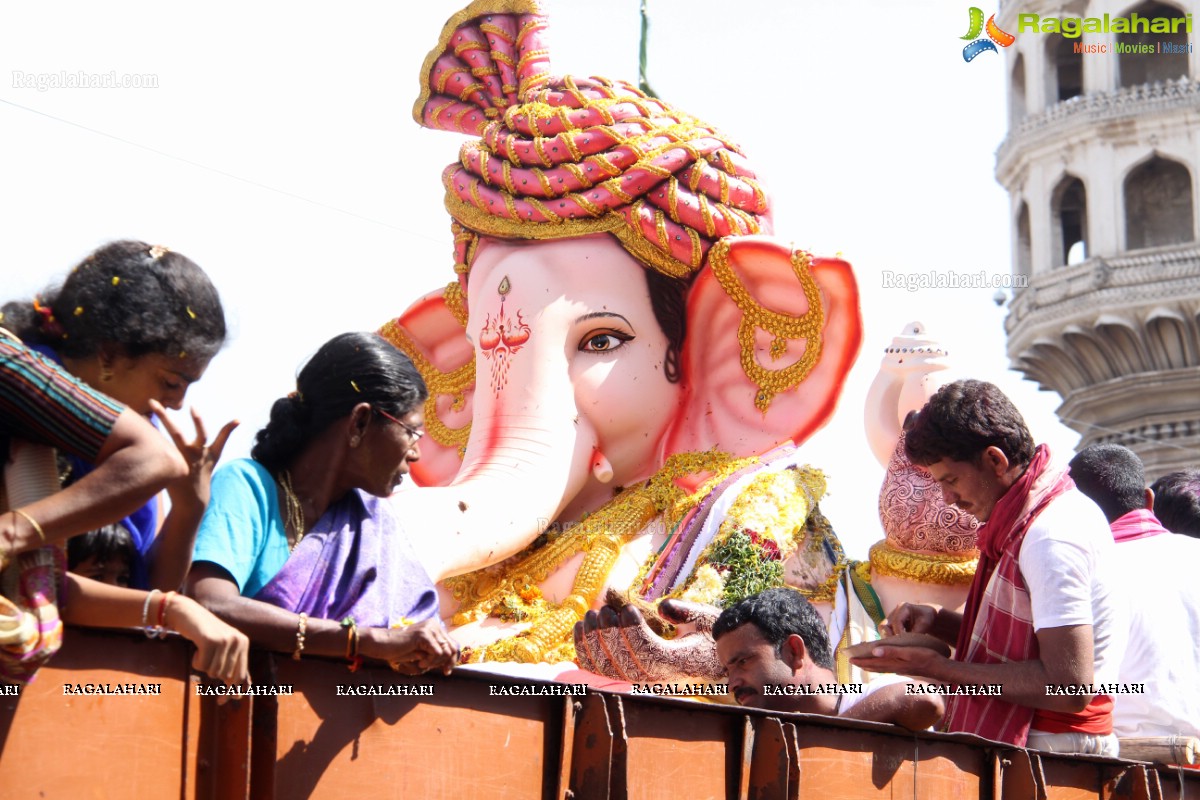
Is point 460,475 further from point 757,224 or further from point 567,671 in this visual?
point 757,224

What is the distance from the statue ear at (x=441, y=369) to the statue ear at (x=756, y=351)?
916 mm

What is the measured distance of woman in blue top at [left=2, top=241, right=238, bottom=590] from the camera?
3221 mm

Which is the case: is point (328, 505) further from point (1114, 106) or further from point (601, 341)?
point (1114, 106)

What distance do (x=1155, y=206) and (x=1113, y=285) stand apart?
175cm

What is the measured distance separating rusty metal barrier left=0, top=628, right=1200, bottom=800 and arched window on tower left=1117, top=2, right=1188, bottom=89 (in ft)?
85.5

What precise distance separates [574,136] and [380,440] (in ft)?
9.19

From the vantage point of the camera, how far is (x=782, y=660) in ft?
13.7

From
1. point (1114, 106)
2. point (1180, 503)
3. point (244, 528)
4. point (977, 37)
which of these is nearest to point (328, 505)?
point (244, 528)

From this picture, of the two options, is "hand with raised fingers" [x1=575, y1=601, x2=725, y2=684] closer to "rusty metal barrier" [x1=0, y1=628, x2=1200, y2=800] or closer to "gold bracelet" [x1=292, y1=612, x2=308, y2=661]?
"rusty metal barrier" [x1=0, y1=628, x2=1200, y2=800]

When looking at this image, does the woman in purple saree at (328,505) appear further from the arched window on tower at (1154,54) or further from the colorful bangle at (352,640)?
the arched window on tower at (1154,54)

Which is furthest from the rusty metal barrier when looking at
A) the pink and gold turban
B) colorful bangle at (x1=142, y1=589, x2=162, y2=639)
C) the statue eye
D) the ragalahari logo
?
the ragalahari logo

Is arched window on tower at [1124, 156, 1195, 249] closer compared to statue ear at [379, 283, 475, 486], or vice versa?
statue ear at [379, 283, 475, 486]

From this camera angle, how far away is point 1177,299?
27156 millimetres

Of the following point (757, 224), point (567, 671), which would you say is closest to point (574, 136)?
point (757, 224)
